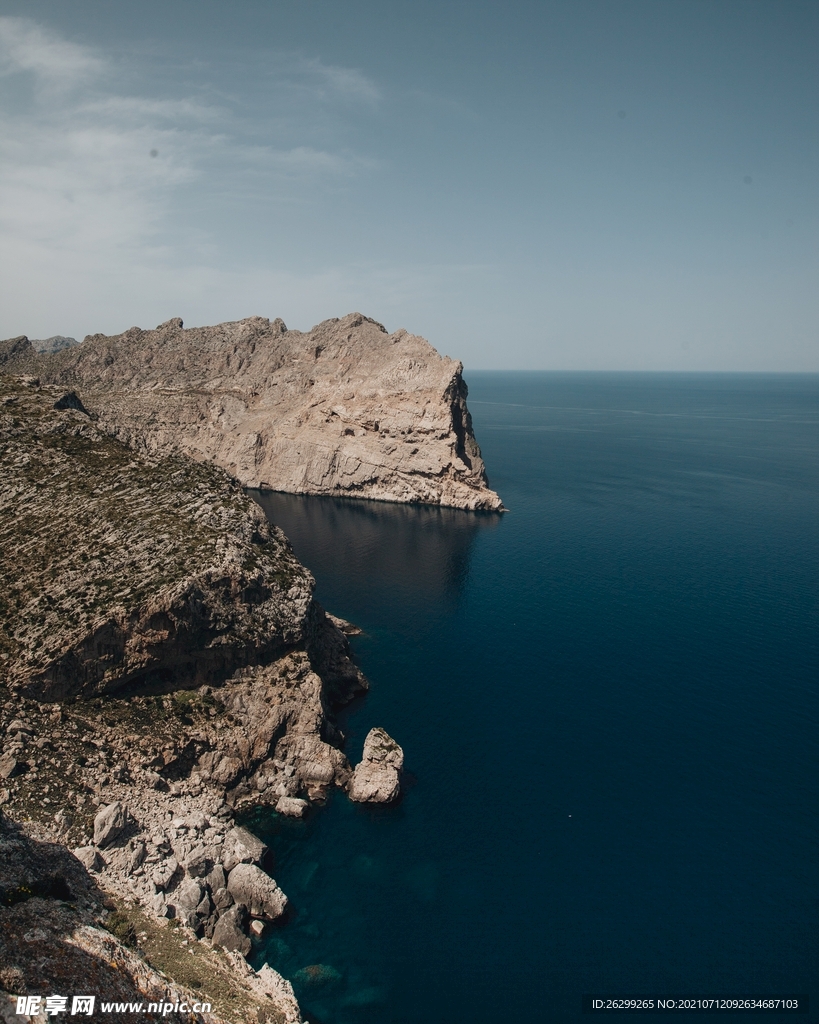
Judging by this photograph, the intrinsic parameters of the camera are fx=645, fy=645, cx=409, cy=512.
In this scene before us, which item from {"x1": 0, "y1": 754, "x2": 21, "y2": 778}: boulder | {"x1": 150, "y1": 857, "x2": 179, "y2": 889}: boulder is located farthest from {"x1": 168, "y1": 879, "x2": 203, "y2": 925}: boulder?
{"x1": 0, "y1": 754, "x2": 21, "y2": 778}: boulder

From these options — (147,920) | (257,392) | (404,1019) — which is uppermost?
(257,392)

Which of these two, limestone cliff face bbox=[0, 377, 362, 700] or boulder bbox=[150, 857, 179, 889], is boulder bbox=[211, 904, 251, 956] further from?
limestone cliff face bbox=[0, 377, 362, 700]

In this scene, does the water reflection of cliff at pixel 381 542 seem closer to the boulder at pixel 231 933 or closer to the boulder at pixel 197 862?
the boulder at pixel 197 862

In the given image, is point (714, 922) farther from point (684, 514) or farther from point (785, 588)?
point (684, 514)

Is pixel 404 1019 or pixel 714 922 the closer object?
pixel 404 1019

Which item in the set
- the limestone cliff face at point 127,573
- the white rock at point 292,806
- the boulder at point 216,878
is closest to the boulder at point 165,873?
the boulder at point 216,878

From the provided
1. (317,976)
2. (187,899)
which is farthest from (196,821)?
(317,976)

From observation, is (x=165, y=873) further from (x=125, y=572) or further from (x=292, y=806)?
(x=125, y=572)

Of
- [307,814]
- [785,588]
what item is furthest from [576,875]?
[785,588]
